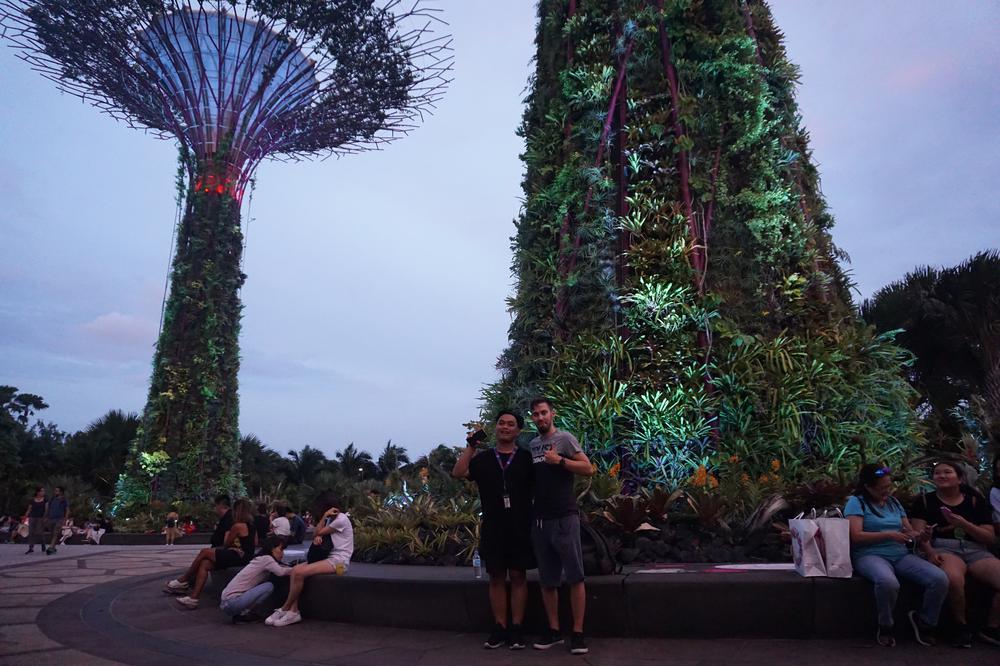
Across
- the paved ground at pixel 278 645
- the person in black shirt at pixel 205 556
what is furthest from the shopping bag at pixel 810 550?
the person in black shirt at pixel 205 556

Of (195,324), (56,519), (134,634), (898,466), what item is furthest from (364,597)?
(195,324)

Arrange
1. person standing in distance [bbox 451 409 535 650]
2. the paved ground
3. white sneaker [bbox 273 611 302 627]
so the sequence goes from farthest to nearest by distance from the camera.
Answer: white sneaker [bbox 273 611 302 627]
person standing in distance [bbox 451 409 535 650]
the paved ground

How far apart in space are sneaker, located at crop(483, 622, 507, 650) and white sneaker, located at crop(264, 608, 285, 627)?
240cm

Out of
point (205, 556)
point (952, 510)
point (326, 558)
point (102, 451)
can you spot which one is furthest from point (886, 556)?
point (102, 451)

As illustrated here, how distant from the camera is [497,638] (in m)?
5.11

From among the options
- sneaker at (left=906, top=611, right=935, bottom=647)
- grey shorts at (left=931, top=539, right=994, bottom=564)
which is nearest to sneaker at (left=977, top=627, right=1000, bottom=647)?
sneaker at (left=906, top=611, right=935, bottom=647)

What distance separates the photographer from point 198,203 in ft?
82.8

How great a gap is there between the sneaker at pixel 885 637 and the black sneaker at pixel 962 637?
37 centimetres

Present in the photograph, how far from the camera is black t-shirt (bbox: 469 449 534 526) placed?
17.2 feet

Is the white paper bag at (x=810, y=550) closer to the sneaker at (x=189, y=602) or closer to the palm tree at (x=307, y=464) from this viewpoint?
the sneaker at (x=189, y=602)

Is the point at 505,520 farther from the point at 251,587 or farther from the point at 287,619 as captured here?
the point at 251,587

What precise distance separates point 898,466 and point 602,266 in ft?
14.8

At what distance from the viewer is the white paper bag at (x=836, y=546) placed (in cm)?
501

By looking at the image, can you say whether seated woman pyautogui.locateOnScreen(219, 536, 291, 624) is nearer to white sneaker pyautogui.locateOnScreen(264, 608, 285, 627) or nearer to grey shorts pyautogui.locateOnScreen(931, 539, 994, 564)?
white sneaker pyautogui.locateOnScreen(264, 608, 285, 627)
